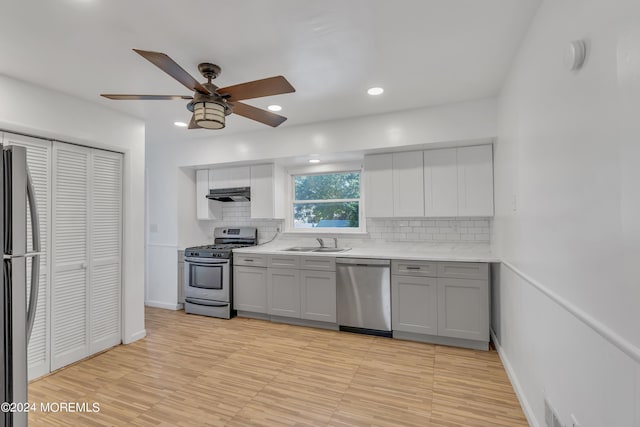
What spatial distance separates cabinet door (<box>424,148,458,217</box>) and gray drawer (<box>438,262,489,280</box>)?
61 centimetres

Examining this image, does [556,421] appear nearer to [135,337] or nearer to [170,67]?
[170,67]

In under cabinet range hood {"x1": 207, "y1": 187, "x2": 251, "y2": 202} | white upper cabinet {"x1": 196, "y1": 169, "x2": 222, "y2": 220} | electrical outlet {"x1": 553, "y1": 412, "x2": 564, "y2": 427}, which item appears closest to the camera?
electrical outlet {"x1": 553, "y1": 412, "x2": 564, "y2": 427}

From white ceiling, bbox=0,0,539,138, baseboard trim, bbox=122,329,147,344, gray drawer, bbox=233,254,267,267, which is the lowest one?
baseboard trim, bbox=122,329,147,344

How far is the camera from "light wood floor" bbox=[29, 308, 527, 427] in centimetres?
213

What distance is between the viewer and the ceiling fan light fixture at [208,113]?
2.15m

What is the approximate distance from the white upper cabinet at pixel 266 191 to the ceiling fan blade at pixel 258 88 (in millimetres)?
2309

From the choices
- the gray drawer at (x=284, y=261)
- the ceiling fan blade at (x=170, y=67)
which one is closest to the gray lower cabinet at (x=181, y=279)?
the gray drawer at (x=284, y=261)

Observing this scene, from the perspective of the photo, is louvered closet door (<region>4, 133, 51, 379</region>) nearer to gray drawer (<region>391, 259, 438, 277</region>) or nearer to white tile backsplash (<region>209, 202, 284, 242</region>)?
white tile backsplash (<region>209, 202, 284, 242</region>)

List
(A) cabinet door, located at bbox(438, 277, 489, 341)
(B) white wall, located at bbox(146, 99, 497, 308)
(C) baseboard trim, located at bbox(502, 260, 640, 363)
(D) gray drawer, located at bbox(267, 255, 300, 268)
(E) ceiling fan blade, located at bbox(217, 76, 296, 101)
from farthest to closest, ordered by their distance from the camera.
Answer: (D) gray drawer, located at bbox(267, 255, 300, 268) → (B) white wall, located at bbox(146, 99, 497, 308) → (A) cabinet door, located at bbox(438, 277, 489, 341) → (E) ceiling fan blade, located at bbox(217, 76, 296, 101) → (C) baseboard trim, located at bbox(502, 260, 640, 363)

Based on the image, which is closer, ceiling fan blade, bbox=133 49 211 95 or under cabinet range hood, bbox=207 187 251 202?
ceiling fan blade, bbox=133 49 211 95

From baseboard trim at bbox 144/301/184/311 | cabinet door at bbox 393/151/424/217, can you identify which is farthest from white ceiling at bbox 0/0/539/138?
baseboard trim at bbox 144/301/184/311

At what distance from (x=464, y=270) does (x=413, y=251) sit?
0.77 metres

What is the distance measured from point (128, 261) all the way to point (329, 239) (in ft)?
8.13

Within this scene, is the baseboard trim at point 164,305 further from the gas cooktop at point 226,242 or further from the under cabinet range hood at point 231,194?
the under cabinet range hood at point 231,194
